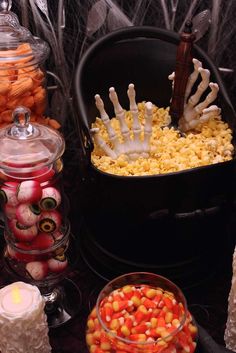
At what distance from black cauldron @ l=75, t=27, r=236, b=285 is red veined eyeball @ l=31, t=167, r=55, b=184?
3.3 inches

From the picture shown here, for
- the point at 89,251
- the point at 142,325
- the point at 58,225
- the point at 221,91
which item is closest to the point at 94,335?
the point at 142,325

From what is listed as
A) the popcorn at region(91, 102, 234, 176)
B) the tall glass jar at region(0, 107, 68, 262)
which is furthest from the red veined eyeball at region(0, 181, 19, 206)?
the popcorn at region(91, 102, 234, 176)

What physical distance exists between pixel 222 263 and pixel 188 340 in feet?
1.36

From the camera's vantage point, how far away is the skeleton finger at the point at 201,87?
109 centimetres

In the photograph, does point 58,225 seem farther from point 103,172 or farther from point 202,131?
point 202,131

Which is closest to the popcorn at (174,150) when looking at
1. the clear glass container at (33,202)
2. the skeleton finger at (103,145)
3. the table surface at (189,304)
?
the skeleton finger at (103,145)

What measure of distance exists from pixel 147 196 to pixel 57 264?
215 mm

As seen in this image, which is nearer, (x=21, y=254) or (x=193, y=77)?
(x=21, y=254)

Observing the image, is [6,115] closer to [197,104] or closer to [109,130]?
[109,130]

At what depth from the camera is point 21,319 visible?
811 millimetres

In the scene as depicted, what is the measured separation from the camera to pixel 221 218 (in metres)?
1.04

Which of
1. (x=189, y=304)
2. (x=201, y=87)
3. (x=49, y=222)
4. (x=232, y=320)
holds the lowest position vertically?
(x=189, y=304)

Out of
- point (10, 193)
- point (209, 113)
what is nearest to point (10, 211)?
point (10, 193)

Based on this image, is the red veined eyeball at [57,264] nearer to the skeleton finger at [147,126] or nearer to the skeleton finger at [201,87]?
the skeleton finger at [147,126]
